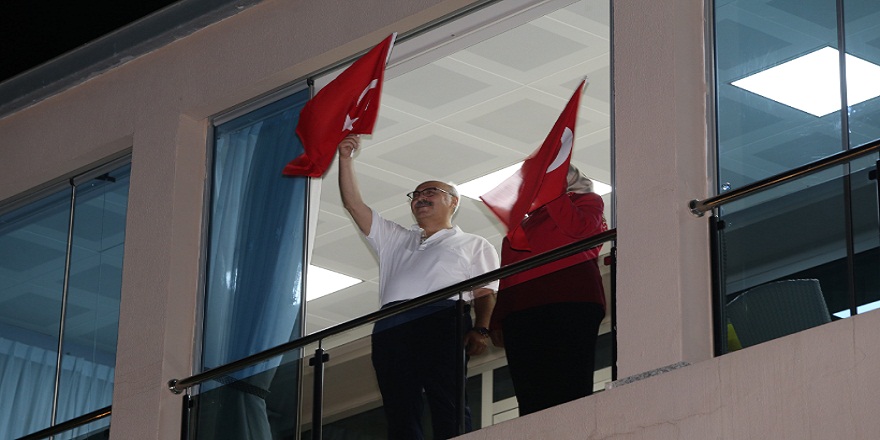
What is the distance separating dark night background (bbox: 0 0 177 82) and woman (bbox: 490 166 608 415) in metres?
3.11

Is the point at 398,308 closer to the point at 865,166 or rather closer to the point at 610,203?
the point at 610,203

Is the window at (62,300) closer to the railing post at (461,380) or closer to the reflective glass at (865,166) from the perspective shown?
the railing post at (461,380)

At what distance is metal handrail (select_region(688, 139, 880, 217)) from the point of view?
233 inches

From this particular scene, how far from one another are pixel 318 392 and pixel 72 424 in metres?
1.77

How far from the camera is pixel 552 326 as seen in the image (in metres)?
6.45

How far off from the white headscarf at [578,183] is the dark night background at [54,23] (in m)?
2.90

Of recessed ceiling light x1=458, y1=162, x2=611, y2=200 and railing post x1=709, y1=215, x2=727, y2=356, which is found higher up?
recessed ceiling light x1=458, y1=162, x2=611, y2=200

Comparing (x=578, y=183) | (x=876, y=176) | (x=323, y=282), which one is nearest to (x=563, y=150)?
(x=578, y=183)

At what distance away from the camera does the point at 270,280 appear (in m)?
8.24

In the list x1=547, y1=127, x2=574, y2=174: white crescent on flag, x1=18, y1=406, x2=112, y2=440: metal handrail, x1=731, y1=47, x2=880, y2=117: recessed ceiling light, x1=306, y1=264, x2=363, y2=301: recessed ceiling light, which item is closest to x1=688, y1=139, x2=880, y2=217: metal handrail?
x1=731, y1=47, x2=880, y2=117: recessed ceiling light

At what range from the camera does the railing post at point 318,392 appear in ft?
24.0

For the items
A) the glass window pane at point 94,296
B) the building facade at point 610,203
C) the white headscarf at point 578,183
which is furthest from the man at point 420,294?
the glass window pane at point 94,296

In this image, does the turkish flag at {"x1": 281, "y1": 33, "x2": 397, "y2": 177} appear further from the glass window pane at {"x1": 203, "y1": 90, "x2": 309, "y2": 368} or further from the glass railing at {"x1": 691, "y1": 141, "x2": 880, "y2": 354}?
the glass railing at {"x1": 691, "y1": 141, "x2": 880, "y2": 354}

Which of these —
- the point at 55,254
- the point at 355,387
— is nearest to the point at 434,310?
the point at 355,387
